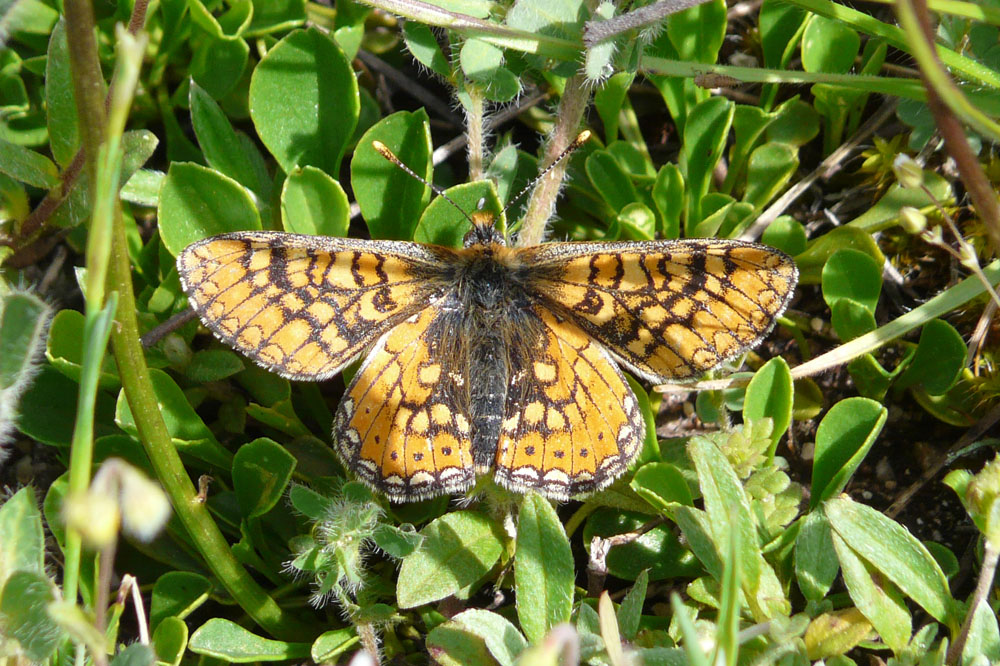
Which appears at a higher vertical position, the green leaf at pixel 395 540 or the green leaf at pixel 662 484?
the green leaf at pixel 662 484

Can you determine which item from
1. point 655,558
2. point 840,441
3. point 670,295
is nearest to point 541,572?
point 655,558

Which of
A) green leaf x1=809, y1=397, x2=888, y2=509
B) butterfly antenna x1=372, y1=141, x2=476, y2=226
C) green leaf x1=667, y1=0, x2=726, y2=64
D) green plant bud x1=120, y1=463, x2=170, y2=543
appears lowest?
green leaf x1=809, y1=397, x2=888, y2=509

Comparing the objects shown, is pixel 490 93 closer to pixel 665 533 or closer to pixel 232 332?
pixel 232 332

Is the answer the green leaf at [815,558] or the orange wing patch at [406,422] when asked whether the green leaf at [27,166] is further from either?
the green leaf at [815,558]

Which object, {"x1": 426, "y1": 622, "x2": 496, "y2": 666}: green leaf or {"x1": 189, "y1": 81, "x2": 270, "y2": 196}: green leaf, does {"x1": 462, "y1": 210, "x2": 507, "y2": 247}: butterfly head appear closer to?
{"x1": 189, "y1": 81, "x2": 270, "y2": 196}: green leaf

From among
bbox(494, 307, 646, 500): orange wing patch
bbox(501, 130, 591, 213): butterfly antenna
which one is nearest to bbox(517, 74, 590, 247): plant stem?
bbox(501, 130, 591, 213): butterfly antenna

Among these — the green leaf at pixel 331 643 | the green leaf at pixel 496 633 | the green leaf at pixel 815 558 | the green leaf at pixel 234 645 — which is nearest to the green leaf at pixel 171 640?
the green leaf at pixel 234 645
